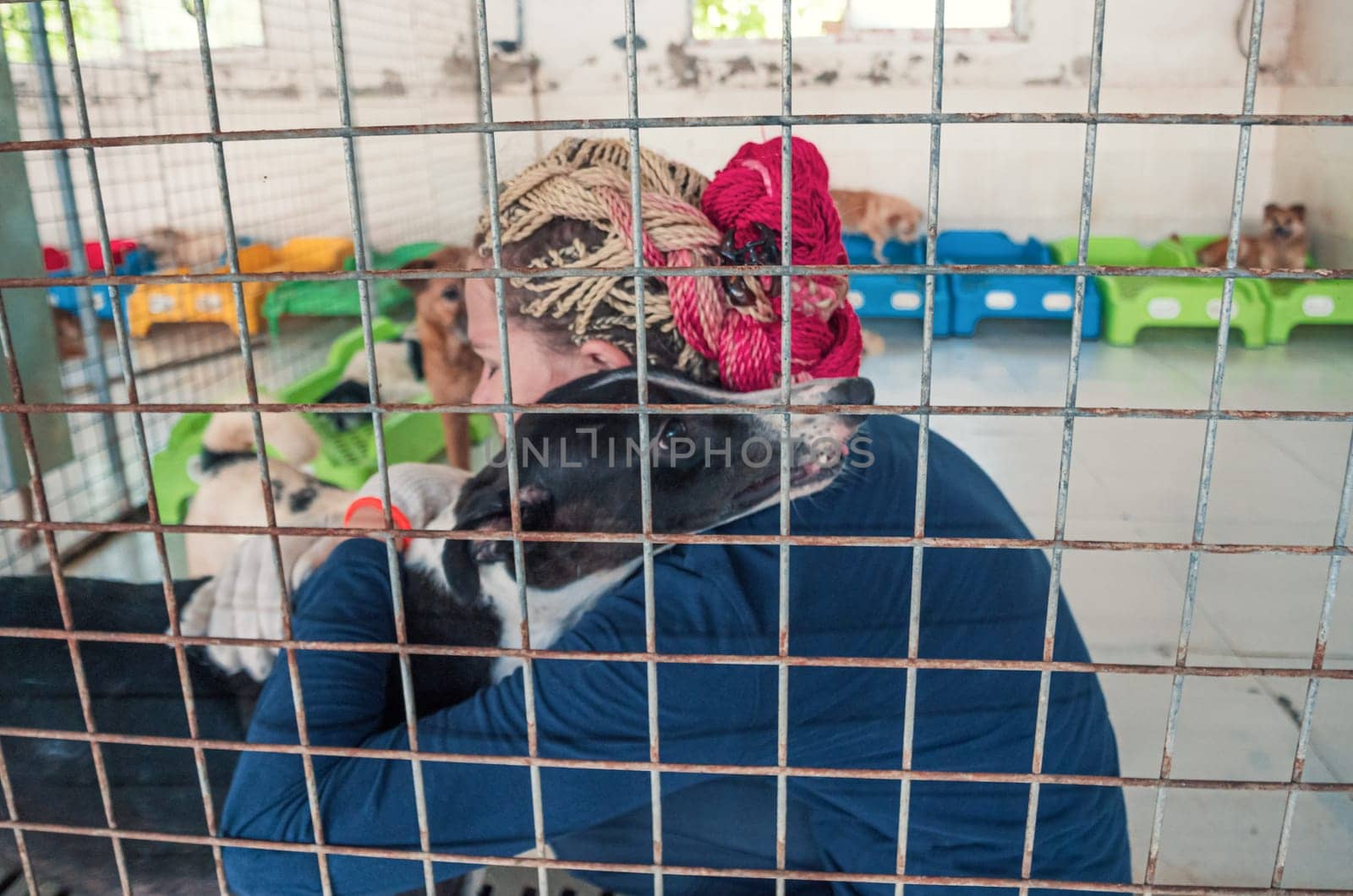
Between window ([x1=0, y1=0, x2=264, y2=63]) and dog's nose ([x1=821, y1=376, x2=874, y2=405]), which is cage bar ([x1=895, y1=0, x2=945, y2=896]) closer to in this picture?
dog's nose ([x1=821, y1=376, x2=874, y2=405])

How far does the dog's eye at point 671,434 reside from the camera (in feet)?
2.79

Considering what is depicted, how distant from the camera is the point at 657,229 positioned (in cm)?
91

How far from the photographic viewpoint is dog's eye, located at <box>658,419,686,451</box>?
2.79ft

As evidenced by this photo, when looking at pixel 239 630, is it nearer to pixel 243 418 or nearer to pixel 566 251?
pixel 566 251

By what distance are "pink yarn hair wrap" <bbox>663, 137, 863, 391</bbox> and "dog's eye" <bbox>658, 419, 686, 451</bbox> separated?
3.9 inches

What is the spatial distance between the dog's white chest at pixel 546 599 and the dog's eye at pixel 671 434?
14cm

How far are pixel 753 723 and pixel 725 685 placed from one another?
1.8 inches

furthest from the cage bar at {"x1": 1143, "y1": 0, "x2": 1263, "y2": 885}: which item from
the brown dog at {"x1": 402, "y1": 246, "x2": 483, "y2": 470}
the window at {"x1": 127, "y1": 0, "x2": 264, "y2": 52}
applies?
the window at {"x1": 127, "y1": 0, "x2": 264, "y2": 52}

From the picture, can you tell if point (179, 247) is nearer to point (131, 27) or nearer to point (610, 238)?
point (131, 27)

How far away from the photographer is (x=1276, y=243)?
4238 millimetres

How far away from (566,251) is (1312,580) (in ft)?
5.87

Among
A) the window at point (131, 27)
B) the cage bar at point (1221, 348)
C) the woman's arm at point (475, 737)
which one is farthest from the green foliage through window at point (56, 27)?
the cage bar at point (1221, 348)

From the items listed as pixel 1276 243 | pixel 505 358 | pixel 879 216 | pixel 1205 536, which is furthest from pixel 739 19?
pixel 505 358

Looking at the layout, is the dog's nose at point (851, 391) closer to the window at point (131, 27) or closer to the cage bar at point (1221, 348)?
the cage bar at point (1221, 348)
